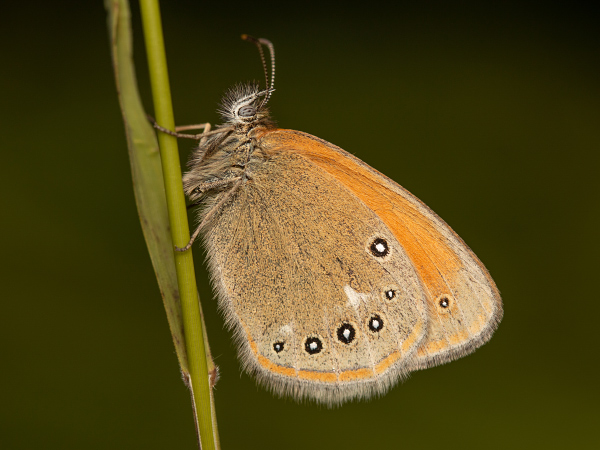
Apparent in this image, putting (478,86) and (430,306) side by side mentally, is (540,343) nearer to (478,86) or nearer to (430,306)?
(430,306)

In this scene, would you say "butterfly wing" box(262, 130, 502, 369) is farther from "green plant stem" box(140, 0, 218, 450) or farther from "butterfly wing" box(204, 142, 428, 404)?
"green plant stem" box(140, 0, 218, 450)

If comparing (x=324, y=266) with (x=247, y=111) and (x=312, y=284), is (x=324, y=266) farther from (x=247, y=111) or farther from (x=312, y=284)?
(x=247, y=111)

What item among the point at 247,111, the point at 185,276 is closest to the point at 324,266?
the point at 247,111

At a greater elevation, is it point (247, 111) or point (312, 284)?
point (247, 111)

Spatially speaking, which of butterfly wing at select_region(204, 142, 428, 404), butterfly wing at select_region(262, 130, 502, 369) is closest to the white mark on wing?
butterfly wing at select_region(204, 142, 428, 404)

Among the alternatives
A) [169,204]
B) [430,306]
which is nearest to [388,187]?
[430,306]

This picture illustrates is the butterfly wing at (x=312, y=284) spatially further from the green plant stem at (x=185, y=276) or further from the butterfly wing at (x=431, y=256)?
the green plant stem at (x=185, y=276)

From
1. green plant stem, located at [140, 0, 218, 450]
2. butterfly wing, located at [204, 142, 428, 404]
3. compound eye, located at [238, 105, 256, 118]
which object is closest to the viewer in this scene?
green plant stem, located at [140, 0, 218, 450]
